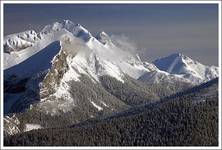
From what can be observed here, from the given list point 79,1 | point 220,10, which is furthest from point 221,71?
point 79,1

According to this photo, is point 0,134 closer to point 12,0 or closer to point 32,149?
point 32,149

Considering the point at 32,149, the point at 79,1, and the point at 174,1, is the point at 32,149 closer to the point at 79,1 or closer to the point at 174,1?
the point at 79,1

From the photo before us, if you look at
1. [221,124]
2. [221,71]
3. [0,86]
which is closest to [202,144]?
[221,124]

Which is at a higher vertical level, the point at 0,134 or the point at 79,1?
the point at 79,1

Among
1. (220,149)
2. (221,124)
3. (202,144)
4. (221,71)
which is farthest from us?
(202,144)

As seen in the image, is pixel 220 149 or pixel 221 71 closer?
pixel 220 149

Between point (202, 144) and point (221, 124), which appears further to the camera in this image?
point (202, 144)

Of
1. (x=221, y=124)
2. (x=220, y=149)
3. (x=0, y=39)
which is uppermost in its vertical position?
(x=0, y=39)

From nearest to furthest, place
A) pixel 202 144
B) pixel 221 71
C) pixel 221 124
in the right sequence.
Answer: pixel 221 71 < pixel 221 124 < pixel 202 144

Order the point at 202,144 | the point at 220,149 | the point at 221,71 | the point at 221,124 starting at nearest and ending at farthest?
the point at 220,149 < the point at 221,71 < the point at 221,124 < the point at 202,144
